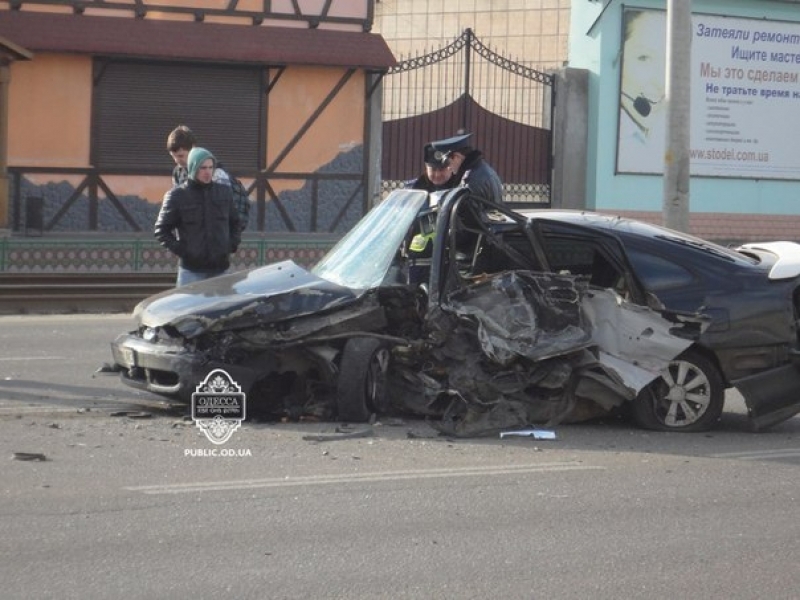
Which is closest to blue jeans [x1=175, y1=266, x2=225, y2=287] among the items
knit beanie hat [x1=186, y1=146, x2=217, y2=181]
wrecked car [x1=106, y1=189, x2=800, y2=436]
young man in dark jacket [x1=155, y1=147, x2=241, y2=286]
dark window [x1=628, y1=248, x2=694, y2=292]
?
young man in dark jacket [x1=155, y1=147, x2=241, y2=286]

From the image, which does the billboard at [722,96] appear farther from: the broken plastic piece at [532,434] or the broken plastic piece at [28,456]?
the broken plastic piece at [28,456]

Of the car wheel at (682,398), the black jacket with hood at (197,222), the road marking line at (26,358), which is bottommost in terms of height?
the road marking line at (26,358)

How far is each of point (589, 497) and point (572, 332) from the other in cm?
179

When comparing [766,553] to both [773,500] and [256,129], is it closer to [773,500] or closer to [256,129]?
[773,500]

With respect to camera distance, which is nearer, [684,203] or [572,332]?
[572,332]

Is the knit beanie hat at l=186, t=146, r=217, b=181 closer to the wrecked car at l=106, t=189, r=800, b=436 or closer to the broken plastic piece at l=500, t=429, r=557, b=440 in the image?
the wrecked car at l=106, t=189, r=800, b=436

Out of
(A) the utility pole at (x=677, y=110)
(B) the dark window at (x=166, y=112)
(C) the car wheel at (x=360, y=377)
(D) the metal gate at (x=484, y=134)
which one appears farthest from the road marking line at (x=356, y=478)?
(D) the metal gate at (x=484, y=134)

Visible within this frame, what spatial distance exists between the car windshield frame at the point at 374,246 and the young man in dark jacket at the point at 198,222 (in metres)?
0.88

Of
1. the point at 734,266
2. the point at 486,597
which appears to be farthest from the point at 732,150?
the point at 486,597

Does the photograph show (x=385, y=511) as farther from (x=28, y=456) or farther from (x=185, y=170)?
(x=185, y=170)

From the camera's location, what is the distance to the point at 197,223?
999 centimetres

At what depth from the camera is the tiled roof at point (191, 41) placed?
77.5 feet

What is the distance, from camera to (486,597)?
542 cm

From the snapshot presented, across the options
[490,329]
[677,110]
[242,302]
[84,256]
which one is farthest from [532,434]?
[84,256]
